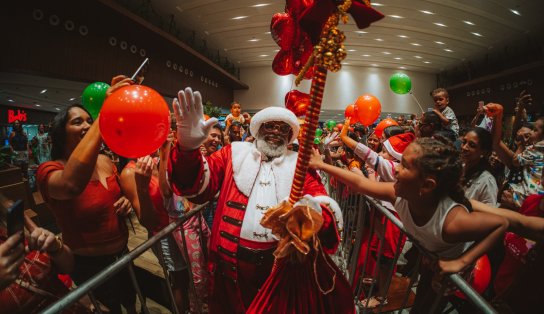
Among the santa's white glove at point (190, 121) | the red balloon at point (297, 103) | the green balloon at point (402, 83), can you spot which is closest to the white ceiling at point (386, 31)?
the green balloon at point (402, 83)

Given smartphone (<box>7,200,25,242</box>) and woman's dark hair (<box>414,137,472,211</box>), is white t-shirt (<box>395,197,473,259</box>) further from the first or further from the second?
smartphone (<box>7,200,25,242</box>)

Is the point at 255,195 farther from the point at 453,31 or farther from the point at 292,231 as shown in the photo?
the point at 453,31

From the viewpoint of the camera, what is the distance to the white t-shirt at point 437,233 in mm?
1241

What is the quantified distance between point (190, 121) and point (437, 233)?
1.37m

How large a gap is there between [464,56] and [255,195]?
1468cm

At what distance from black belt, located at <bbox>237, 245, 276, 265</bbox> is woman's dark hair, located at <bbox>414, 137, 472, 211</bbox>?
3.19 feet

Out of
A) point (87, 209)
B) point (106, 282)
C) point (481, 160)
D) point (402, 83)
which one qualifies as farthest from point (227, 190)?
point (402, 83)

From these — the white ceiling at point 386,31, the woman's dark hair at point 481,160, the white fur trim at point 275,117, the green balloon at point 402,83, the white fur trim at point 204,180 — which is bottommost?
the white fur trim at point 204,180

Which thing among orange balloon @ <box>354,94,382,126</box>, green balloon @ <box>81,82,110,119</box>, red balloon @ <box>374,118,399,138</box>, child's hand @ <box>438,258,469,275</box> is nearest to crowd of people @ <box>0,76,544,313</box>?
child's hand @ <box>438,258,469,275</box>

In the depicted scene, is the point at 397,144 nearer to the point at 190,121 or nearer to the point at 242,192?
the point at 242,192

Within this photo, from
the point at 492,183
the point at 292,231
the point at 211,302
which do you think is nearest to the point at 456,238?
the point at 292,231

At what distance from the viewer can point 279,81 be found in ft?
48.8

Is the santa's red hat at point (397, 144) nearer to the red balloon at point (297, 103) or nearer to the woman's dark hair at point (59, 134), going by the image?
the red balloon at point (297, 103)

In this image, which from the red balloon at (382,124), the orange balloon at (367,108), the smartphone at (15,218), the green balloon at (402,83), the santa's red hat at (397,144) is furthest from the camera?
the green balloon at (402,83)
